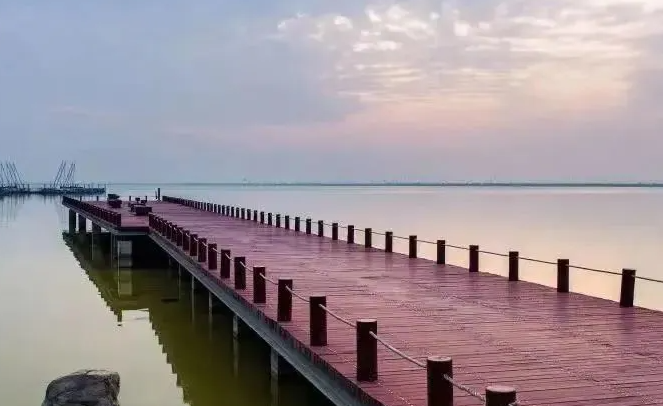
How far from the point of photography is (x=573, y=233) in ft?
210

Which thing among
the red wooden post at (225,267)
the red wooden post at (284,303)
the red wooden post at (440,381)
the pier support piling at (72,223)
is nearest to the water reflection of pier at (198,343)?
the red wooden post at (225,267)

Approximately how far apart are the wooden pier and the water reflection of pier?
4.89 feet

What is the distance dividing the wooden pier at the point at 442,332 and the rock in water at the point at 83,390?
2.83 m

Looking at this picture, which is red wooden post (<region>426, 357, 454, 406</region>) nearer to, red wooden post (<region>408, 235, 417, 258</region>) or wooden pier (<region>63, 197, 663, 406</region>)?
wooden pier (<region>63, 197, 663, 406</region>)

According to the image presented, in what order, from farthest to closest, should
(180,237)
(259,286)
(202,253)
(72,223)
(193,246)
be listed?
(72,223)
(180,237)
(193,246)
(202,253)
(259,286)

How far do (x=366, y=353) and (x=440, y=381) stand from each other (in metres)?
1.69

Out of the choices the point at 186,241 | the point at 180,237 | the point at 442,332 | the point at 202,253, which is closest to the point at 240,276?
the point at 202,253

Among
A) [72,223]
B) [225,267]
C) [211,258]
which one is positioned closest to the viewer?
[225,267]

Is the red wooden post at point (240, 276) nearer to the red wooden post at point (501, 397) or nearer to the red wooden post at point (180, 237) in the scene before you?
the red wooden post at point (180, 237)

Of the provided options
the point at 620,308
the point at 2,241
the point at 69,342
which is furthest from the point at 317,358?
the point at 2,241

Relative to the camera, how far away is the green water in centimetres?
1539

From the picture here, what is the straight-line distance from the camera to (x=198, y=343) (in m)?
19.7

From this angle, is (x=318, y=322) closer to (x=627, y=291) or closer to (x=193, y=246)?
(x=627, y=291)

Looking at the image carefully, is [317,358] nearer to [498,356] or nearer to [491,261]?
[498,356]
